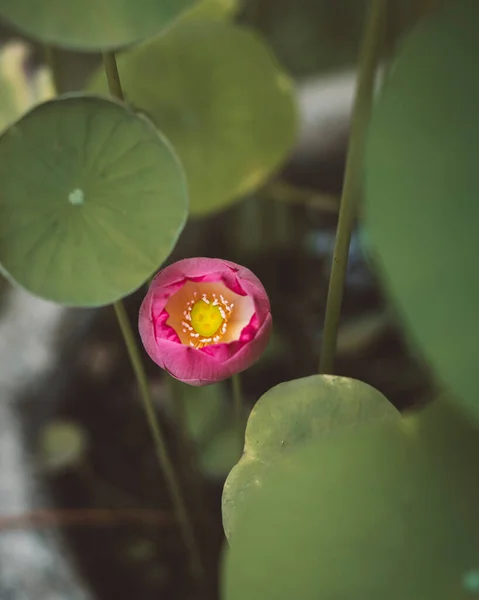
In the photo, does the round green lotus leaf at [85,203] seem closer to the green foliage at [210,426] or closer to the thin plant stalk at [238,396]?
the thin plant stalk at [238,396]

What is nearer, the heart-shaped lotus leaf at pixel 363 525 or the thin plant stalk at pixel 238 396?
the heart-shaped lotus leaf at pixel 363 525

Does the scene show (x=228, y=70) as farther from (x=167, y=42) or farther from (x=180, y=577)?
(x=180, y=577)

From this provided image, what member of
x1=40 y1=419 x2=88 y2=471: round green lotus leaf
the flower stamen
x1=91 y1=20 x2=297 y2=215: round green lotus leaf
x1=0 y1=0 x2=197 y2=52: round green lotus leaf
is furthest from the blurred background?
x1=0 y1=0 x2=197 y2=52: round green lotus leaf

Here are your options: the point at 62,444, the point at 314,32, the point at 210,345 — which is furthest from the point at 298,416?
the point at 314,32

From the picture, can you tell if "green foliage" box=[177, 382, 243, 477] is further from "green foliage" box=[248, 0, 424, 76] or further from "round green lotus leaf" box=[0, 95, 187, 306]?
"green foliage" box=[248, 0, 424, 76]

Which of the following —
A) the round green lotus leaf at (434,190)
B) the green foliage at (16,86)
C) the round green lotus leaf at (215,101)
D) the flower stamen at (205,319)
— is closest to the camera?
the round green lotus leaf at (434,190)

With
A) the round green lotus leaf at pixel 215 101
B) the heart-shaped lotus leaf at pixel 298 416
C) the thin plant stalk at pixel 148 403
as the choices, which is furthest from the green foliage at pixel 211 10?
the heart-shaped lotus leaf at pixel 298 416
